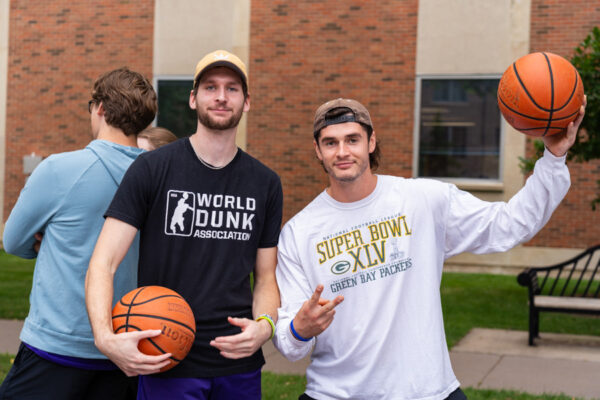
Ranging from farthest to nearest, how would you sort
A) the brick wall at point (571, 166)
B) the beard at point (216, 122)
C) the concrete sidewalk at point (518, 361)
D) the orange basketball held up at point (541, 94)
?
the brick wall at point (571, 166) < the concrete sidewalk at point (518, 361) < the orange basketball held up at point (541, 94) < the beard at point (216, 122)

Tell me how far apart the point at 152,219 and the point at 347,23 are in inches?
487

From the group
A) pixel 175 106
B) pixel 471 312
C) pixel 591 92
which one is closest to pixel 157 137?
pixel 591 92

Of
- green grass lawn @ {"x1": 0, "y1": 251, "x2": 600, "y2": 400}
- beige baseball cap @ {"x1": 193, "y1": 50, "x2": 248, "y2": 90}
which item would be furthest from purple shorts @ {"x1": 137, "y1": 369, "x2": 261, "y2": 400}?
green grass lawn @ {"x1": 0, "y1": 251, "x2": 600, "y2": 400}

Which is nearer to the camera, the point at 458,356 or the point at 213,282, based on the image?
the point at 213,282

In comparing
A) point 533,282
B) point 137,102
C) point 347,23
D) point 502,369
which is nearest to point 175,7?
point 347,23

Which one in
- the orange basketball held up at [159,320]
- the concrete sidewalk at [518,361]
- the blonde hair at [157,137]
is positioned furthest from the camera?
the concrete sidewalk at [518,361]

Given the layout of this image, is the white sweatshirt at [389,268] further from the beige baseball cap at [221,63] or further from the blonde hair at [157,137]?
the blonde hair at [157,137]

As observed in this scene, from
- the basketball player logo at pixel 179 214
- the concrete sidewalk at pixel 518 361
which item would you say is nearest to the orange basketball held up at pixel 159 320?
the basketball player logo at pixel 179 214

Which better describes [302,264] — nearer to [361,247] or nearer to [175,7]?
[361,247]

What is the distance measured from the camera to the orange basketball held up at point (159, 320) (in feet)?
8.92

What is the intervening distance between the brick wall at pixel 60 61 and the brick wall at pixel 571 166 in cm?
847

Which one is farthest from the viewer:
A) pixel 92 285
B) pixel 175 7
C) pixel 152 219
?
pixel 175 7

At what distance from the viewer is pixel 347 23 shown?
14656 mm

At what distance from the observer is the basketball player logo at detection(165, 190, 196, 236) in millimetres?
3000
